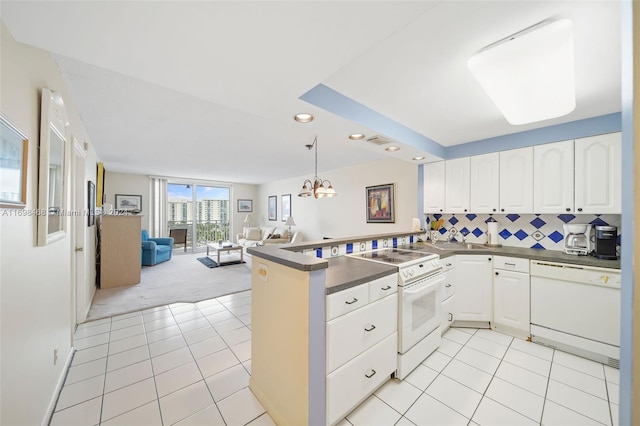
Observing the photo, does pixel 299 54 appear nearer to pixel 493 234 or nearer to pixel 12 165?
pixel 12 165

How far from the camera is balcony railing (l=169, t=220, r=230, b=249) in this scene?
7899mm

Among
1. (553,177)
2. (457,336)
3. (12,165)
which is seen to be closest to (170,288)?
(12,165)

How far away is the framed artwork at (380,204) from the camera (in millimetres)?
4586

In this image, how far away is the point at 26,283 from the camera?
4.06 ft

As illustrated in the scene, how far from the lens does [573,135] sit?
249 centimetres

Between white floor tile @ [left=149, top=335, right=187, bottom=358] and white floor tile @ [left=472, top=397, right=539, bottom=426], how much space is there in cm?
260

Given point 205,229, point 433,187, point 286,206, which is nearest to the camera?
point 433,187

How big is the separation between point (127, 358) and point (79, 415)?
641mm

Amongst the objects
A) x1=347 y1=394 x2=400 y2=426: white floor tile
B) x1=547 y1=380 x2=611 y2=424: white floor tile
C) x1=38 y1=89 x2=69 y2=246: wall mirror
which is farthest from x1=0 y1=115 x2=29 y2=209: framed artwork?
x1=547 y1=380 x2=611 y2=424: white floor tile

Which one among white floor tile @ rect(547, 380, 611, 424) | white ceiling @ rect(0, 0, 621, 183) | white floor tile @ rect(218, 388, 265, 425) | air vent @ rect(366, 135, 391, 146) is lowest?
white floor tile @ rect(218, 388, 265, 425)

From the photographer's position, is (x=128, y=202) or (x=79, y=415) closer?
(x=79, y=415)

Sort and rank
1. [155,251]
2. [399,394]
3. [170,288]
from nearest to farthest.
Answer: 1. [399,394]
2. [170,288]
3. [155,251]

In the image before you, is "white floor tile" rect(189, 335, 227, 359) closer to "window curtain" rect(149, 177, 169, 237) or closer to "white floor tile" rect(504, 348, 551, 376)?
"white floor tile" rect(504, 348, 551, 376)

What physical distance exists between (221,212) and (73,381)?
23.1ft
